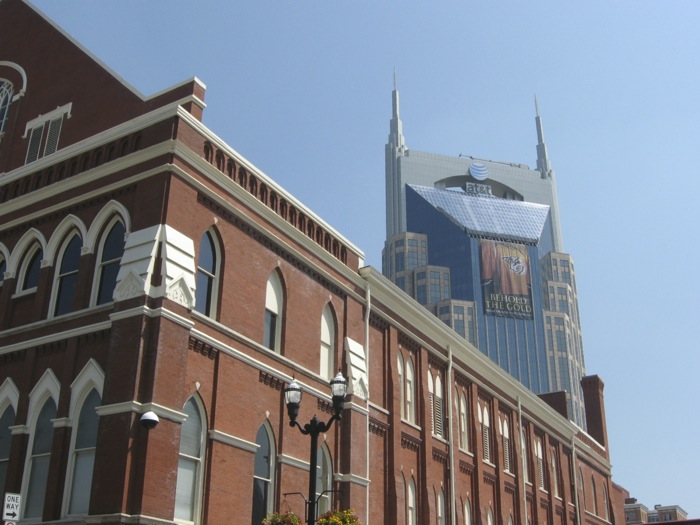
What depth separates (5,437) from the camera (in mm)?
20938

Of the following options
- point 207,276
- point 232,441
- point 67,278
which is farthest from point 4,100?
point 232,441

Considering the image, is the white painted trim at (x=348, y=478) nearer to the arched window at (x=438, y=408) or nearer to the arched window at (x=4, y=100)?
the arched window at (x=438, y=408)

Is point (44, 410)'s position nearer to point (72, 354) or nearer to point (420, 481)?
point (72, 354)

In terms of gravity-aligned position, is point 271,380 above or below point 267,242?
below

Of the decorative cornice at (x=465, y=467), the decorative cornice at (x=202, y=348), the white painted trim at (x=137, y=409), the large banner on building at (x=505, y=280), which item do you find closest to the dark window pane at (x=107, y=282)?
the decorative cornice at (x=202, y=348)

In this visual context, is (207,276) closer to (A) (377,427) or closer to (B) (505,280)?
(A) (377,427)

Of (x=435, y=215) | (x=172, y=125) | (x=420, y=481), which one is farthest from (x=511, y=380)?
(x=435, y=215)

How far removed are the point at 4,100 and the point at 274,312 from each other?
Answer: 1314 cm

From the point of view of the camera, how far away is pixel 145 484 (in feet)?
Answer: 57.6

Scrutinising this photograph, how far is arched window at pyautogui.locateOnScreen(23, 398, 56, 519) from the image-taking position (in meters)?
19.3

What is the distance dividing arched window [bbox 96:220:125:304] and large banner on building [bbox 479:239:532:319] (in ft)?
518

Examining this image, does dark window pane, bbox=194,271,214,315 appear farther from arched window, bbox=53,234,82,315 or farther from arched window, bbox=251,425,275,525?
arched window, bbox=251,425,275,525

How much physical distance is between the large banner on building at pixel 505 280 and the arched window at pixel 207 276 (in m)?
157

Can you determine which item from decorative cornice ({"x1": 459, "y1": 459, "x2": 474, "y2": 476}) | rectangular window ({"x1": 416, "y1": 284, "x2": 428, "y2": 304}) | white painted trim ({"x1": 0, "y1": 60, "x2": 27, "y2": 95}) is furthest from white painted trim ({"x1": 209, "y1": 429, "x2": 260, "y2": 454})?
rectangular window ({"x1": 416, "y1": 284, "x2": 428, "y2": 304})
